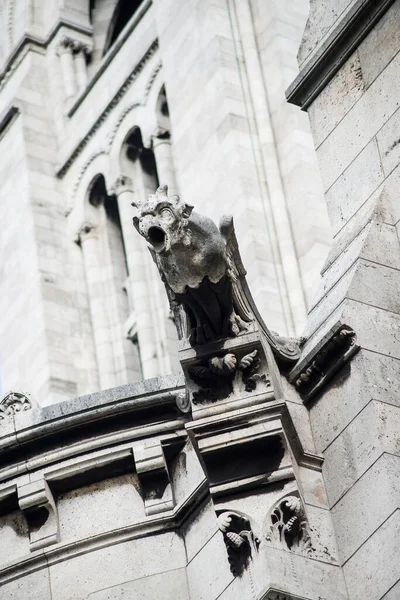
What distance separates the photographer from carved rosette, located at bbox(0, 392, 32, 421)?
16641 mm

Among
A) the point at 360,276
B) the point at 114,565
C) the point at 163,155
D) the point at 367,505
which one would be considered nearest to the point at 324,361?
the point at 360,276

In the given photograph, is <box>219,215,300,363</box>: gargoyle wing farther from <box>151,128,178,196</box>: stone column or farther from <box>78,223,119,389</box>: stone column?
<box>78,223,119,389</box>: stone column

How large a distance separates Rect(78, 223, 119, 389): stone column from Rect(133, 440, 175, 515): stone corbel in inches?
705

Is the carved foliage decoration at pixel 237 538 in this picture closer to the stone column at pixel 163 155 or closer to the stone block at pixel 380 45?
the stone block at pixel 380 45

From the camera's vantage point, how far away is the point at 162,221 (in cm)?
1420

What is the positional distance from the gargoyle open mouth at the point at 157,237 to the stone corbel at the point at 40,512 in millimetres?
2613

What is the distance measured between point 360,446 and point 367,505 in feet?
1.52

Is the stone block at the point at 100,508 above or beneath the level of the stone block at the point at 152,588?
above

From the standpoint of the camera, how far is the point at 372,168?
1631 cm

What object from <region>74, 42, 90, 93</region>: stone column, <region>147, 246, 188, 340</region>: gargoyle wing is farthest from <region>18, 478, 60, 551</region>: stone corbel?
<region>74, 42, 90, 93</region>: stone column

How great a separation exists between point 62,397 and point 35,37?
28.5 ft

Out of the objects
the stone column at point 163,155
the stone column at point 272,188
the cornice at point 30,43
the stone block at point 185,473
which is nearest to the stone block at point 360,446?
the stone block at point 185,473

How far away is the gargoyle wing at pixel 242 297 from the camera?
14.6m

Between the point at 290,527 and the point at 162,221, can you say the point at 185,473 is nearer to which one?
the point at 290,527
